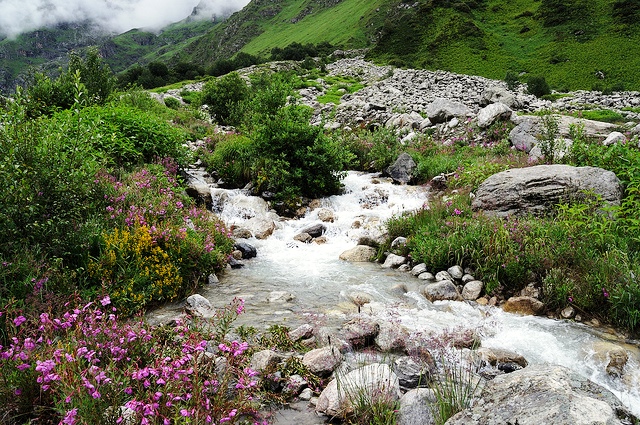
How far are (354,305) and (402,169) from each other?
34.0 ft

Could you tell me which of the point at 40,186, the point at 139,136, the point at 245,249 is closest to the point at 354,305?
the point at 245,249

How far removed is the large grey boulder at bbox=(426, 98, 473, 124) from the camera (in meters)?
21.4

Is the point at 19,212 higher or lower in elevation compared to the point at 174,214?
higher

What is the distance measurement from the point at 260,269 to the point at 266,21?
211m

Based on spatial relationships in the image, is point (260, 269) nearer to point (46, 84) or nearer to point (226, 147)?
point (226, 147)

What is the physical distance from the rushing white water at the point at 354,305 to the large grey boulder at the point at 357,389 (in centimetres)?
199

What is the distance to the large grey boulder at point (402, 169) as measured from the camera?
16.4m

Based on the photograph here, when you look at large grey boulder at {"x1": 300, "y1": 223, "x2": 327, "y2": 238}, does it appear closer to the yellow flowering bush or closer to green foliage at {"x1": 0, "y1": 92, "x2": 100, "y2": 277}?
the yellow flowering bush

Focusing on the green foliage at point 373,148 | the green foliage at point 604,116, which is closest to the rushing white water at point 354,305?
the green foliage at point 373,148

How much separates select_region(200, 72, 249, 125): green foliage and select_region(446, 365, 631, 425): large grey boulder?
82.8 feet

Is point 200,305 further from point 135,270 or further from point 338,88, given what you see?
point 338,88

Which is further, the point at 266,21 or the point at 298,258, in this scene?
the point at 266,21

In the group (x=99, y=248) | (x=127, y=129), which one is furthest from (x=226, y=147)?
(x=99, y=248)

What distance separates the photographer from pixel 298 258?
35.0 ft
